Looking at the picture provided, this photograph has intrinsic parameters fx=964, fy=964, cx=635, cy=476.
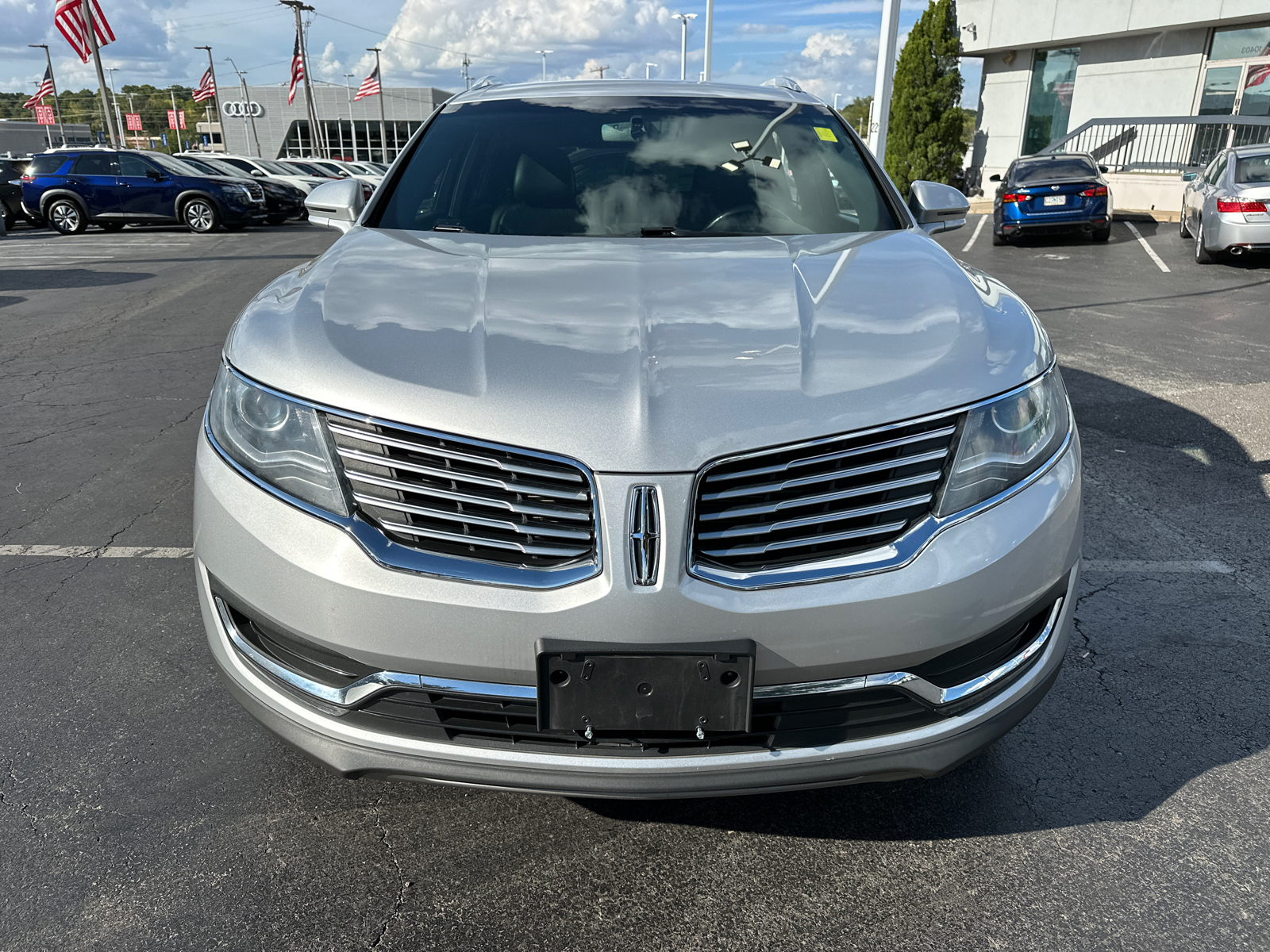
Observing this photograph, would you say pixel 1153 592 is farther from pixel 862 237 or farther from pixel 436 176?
pixel 436 176

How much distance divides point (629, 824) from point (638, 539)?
885 mm

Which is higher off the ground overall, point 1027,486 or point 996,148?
point 1027,486

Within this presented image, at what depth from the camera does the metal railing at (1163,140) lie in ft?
71.6

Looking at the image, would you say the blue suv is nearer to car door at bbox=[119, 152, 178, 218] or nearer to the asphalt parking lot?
car door at bbox=[119, 152, 178, 218]

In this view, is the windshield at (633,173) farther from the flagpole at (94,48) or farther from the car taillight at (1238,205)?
the flagpole at (94,48)

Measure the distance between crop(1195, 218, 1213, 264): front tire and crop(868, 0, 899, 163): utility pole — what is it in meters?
4.23

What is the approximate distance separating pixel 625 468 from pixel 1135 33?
29.2 metres

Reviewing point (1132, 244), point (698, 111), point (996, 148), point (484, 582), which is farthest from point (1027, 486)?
point (996, 148)

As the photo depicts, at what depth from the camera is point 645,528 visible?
1674 millimetres

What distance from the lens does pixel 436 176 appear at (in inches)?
129

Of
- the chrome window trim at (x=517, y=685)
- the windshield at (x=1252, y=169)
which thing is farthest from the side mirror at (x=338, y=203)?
the windshield at (x=1252, y=169)

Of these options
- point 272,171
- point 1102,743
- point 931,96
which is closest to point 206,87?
point 272,171

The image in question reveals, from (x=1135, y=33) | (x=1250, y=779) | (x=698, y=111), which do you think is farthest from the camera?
(x=1135, y=33)

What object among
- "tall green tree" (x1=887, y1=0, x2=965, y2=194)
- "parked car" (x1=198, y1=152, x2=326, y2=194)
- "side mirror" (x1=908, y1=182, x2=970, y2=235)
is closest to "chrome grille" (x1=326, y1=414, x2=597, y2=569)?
"side mirror" (x1=908, y1=182, x2=970, y2=235)
